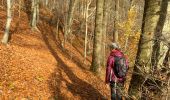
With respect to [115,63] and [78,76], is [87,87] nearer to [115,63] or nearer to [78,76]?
[78,76]

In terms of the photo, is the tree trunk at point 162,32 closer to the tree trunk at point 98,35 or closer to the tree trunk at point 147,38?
the tree trunk at point 147,38

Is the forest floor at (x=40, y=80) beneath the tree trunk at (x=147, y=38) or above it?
beneath

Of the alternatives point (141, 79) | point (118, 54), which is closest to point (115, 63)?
point (118, 54)

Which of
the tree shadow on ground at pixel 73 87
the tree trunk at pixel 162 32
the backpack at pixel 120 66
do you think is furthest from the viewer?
the tree shadow on ground at pixel 73 87

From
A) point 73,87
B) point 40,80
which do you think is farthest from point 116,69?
point 40,80

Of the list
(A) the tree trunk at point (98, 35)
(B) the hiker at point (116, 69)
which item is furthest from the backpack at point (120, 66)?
(A) the tree trunk at point (98, 35)

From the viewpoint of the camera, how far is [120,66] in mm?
9375

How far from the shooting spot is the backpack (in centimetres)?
938

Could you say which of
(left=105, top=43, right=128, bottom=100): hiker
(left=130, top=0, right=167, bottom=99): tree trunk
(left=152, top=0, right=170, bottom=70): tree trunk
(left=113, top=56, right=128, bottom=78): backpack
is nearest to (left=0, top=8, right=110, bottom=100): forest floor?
(left=105, top=43, right=128, bottom=100): hiker

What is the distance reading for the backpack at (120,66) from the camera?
9.38 metres

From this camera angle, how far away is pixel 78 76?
14.5 m

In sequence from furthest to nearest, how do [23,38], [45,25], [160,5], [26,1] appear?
[26,1] < [45,25] < [23,38] < [160,5]

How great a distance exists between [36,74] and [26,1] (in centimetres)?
2574

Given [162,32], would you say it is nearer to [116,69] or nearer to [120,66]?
[120,66]
